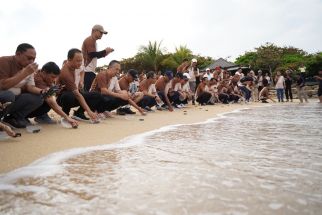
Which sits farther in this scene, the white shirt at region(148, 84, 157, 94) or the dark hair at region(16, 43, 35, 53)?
the white shirt at region(148, 84, 157, 94)

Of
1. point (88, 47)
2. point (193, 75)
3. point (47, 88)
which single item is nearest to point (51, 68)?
point (47, 88)

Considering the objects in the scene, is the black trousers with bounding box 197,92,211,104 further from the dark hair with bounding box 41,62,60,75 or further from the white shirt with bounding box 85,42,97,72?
the dark hair with bounding box 41,62,60,75

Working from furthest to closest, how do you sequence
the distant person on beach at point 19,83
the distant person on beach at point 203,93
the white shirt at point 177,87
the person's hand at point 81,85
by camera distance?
the distant person on beach at point 203,93, the white shirt at point 177,87, the person's hand at point 81,85, the distant person on beach at point 19,83

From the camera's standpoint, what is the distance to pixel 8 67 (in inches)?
145

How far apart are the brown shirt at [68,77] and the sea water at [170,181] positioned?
2266 millimetres

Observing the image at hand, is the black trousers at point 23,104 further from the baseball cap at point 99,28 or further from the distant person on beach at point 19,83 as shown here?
the baseball cap at point 99,28

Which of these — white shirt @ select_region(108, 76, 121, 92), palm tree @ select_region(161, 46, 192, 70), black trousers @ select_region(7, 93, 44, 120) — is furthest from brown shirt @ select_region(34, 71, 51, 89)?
palm tree @ select_region(161, 46, 192, 70)

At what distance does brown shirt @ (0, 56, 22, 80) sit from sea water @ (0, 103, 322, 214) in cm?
165

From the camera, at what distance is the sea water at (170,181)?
1345 millimetres

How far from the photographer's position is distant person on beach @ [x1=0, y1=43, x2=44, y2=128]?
10.9 ft

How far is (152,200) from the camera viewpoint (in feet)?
4.67

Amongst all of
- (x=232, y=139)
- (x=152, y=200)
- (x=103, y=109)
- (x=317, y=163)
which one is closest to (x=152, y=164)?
(x=152, y=200)

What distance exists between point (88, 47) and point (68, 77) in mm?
1087

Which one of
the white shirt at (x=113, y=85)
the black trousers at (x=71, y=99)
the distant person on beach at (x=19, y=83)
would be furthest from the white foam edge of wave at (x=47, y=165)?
the white shirt at (x=113, y=85)
